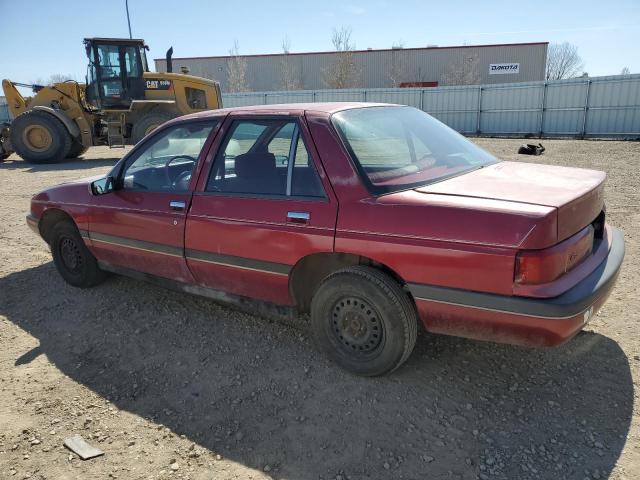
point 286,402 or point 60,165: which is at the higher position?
point 60,165

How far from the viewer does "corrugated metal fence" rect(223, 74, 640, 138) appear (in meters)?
19.1

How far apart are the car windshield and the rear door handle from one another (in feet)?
1.39

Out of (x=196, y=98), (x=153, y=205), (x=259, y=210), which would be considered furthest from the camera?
(x=196, y=98)

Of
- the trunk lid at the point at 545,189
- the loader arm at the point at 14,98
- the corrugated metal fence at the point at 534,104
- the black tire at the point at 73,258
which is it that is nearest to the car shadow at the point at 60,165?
the loader arm at the point at 14,98

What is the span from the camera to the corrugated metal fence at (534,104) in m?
19.1

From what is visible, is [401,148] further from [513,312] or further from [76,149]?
[76,149]

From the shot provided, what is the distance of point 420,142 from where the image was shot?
11.1 feet

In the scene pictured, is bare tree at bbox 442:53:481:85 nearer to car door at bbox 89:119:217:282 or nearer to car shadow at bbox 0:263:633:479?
car door at bbox 89:119:217:282

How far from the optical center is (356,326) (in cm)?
294

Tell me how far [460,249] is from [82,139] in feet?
49.7

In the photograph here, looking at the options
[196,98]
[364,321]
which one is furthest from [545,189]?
[196,98]

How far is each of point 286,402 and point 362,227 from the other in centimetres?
112

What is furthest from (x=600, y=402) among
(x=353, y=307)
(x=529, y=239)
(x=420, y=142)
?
(x=420, y=142)

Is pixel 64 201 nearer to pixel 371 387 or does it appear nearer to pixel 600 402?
pixel 371 387
